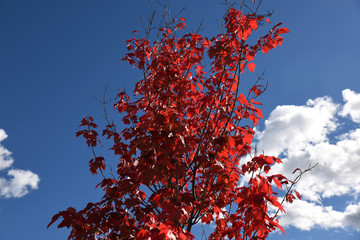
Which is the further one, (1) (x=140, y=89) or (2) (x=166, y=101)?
(1) (x=140, y=89)

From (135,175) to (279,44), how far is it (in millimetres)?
3329

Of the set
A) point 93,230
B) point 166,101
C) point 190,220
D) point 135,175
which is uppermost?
point 166,101

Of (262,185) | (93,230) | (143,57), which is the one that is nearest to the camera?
(262,185)

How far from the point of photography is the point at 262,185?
11.9 ft

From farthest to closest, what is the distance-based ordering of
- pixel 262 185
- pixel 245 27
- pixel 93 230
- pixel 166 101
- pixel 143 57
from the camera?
1. pixel 143 57
2. pixel 166 101
3. pixel 245 27
4. pixel 93 230
5. pixel 262 185

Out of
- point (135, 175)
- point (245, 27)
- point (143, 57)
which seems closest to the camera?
point (245, 27)

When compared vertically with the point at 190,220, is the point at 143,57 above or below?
above

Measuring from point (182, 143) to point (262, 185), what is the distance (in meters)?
1.33

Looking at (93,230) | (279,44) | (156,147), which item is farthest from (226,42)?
(93,230)

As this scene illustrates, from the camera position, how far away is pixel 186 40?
5.51 metres

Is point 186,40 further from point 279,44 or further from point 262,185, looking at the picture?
point 262,185

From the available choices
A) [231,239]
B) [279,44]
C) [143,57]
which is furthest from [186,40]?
[231,239]

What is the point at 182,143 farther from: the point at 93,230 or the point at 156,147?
the point at 93,230

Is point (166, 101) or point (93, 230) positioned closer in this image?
point (93, 230)
